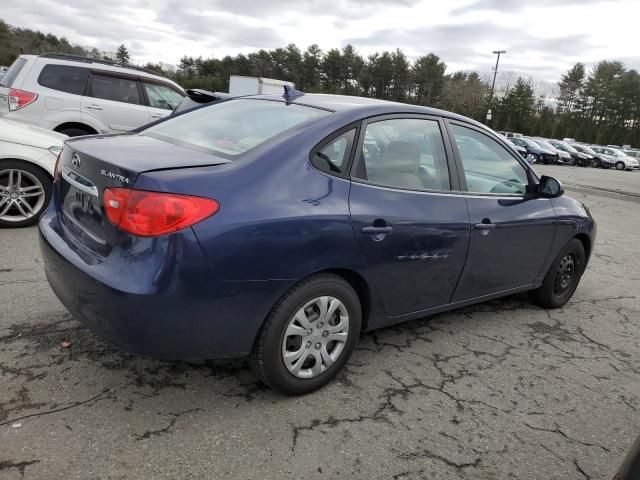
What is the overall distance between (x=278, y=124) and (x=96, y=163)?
3.24ft

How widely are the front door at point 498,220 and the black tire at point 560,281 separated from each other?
0.29 m

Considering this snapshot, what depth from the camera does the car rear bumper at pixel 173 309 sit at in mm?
2184

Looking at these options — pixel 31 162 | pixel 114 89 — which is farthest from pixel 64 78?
pixel 31 162

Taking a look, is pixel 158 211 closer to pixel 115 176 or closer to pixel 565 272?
pixel 115 176

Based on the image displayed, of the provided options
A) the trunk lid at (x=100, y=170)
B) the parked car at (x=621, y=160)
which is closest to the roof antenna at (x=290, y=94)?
the trunk lid at (x=100, y=170)

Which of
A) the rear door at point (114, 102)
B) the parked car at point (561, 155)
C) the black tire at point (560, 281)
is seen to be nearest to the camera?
the black tire at point (560, 281)

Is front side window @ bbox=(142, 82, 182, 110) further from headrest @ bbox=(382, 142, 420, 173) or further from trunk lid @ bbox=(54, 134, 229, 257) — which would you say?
headrest @ bbox=(382, 142, 420, 173)

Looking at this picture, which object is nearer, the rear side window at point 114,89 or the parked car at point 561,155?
the rear side window at point 114,89

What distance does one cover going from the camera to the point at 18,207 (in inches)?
207

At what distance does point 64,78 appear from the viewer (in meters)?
7.69

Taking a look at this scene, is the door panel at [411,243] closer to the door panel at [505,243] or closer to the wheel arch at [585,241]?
the door panel at [505,243]

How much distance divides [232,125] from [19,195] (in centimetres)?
342

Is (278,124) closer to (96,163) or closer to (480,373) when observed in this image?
(96,163)

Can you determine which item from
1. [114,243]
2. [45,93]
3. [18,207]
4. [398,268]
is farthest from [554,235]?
[45,93]
